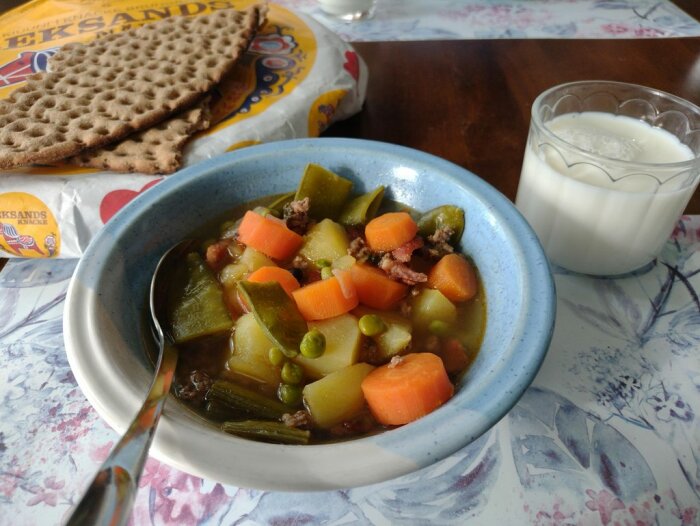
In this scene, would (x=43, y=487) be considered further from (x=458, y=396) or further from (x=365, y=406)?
(x=458, y=396)

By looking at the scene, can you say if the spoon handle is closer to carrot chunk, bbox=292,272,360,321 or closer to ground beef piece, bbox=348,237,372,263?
carrot chunk, bbox=292,272,360,321

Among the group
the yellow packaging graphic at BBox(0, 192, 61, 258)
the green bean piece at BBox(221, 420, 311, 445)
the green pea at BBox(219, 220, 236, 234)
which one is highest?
the green pea at BBox(219, 220, 236, 234)

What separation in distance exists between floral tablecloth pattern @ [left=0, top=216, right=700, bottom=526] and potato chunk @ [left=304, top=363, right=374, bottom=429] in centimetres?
18

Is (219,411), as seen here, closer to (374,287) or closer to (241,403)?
(241,403)

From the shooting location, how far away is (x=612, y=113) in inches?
81.9

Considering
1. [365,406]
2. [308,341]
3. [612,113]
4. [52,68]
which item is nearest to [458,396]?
[365,406]


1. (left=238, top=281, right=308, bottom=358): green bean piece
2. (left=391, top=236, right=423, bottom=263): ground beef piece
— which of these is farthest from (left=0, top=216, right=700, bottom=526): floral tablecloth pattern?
(left=391, top=236, right=423, bottom=263): ground beef piece

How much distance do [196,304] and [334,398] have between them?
535mm

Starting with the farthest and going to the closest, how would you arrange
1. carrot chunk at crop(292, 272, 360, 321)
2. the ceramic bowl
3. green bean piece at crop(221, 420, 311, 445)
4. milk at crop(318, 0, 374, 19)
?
1. milk at crop(318, 0, 374, 19)
2. carrot chunk at crop(292, 272, 360, 321)
3. green bean piece at crop(221, 420, 311, 445)
4. the ceramic bowl

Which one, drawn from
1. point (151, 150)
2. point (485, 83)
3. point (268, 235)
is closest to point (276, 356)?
point (268, 235)

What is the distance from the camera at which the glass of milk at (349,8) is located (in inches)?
140

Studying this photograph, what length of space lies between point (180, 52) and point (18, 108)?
0.79 metres

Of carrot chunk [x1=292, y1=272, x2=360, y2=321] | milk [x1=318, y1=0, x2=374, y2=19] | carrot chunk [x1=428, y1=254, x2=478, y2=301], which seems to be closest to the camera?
carrot chunk [x1=292, y1=272, x2=360, y2=321]

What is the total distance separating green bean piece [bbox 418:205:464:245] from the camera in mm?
1702
